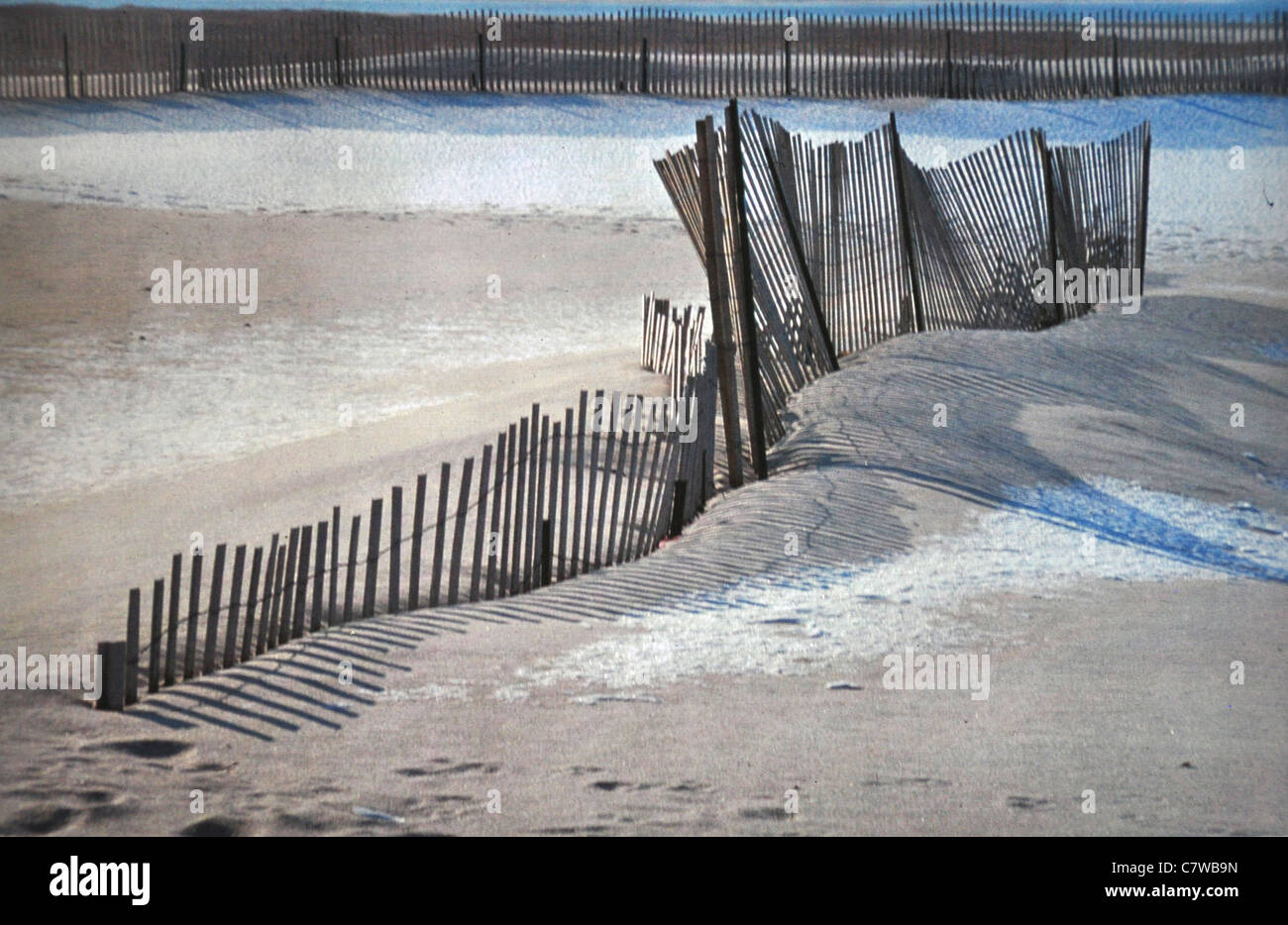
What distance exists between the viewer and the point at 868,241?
10.6 metres

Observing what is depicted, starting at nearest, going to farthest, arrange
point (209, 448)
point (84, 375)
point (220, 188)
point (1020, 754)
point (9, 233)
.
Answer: point (1020, 754)
point (209, 448)
point (84, 375)
point (9, 233)
point (220, 188)

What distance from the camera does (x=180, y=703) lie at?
4.44m

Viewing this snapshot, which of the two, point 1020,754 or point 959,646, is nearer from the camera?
point 1020,754

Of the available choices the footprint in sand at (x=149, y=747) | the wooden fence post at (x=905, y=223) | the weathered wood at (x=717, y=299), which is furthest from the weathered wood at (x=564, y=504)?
the wooden fence post at (x=905, y=223)

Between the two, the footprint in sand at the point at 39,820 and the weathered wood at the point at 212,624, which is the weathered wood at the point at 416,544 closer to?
the weathered wood at the point at 212,624

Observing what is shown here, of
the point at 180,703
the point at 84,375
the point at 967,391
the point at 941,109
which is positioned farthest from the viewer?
the point at 941,109

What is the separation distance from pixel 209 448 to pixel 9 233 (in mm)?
7679

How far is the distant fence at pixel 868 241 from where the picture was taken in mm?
7984

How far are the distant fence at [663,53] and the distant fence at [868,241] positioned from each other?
16.0 meters

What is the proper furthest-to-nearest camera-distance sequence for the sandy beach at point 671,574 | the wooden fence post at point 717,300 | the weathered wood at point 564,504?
1. the wooden fence post at point 717,300
2. the weathered wood at point 564,504
3. the sandy beach at point 671,574

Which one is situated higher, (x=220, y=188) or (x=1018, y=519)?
(x=220, y=188)
